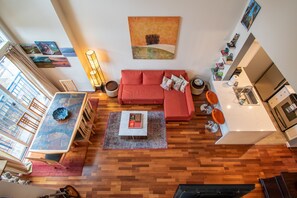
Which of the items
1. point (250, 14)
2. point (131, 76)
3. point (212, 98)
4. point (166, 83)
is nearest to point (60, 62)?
point (131, 76)

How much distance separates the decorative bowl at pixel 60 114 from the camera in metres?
3.70

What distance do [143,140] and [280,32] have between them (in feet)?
11.5

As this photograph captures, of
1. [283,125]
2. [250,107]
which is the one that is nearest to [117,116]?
[250,107]

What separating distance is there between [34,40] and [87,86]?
1.81 m

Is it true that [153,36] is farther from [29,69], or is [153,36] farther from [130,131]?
[29,69]

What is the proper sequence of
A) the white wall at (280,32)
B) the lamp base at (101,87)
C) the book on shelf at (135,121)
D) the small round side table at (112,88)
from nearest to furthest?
the white wall at (280,32) < the book on shelf at (135,121) < the small round side table at (112,88) < the lamp base at (101,87)

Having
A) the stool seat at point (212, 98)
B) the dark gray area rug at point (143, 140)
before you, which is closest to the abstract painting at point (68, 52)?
the dark gray area rug at point (143, 140)

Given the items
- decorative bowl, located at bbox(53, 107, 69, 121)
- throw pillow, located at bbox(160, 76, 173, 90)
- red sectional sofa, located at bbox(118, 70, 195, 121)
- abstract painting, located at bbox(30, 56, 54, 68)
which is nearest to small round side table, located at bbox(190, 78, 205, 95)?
red sectional sofa, located at bbox(118, 70, 195, 121)

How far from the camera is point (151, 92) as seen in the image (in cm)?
468

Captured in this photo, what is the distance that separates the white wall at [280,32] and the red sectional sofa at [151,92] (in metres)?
2.10

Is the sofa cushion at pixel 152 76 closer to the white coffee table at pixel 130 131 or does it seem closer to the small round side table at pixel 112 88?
the small round side table at pixel 112 88

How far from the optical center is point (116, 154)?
400cm

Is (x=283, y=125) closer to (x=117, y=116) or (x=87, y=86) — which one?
(x=117, y=116)

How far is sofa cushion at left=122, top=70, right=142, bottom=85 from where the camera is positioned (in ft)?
15.6
